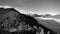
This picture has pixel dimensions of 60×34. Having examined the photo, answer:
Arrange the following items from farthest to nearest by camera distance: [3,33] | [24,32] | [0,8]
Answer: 1. [0,8]
2. [24,32]
3. [3,33]

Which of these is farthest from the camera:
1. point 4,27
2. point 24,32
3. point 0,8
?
point 0,8

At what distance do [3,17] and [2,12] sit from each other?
3337 millimetres

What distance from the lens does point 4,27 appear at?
62.1ft

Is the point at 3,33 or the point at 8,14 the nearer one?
the point at 3,33

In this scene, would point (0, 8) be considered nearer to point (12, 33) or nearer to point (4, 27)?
point (4, 27)

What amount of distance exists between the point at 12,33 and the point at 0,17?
10.1 meters

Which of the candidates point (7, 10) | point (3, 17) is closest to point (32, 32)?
point (3, 17)

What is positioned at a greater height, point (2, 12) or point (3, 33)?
point (2, 12)

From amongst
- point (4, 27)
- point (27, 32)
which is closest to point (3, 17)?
point (4, 27)

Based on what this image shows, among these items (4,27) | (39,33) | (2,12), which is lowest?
(39,33)

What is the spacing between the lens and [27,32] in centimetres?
1778

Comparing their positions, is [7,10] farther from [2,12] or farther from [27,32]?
[27,32]

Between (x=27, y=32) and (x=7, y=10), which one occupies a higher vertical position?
(x=7, y=10)

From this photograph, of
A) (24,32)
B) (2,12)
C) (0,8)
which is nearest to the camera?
(24,32)
